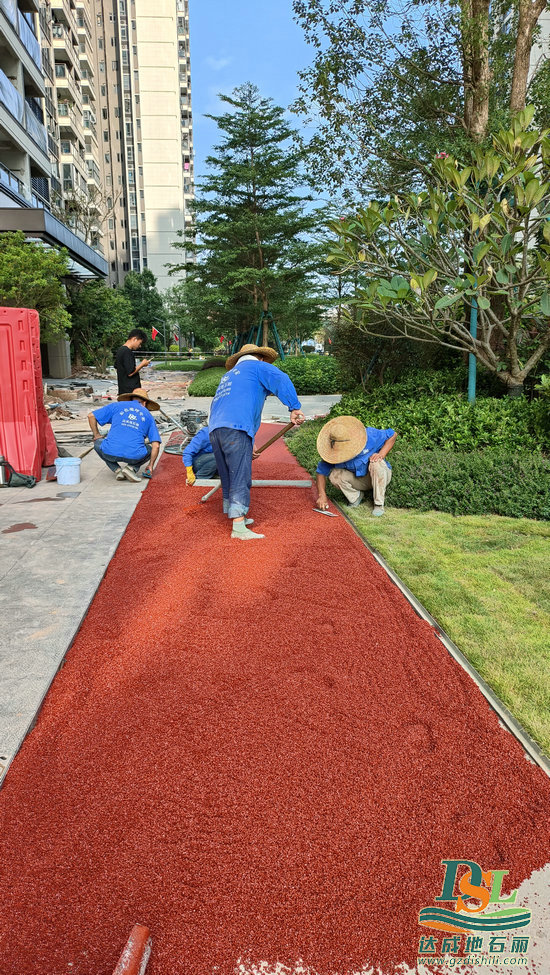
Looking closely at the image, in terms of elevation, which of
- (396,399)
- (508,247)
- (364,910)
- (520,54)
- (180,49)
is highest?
(180,49)

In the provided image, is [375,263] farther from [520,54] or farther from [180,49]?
[180,49]

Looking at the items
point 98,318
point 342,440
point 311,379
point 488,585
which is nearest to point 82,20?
point 98,318

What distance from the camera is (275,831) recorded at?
2152 millimetres

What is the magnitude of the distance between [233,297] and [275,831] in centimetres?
2409

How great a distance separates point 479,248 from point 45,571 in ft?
16.3

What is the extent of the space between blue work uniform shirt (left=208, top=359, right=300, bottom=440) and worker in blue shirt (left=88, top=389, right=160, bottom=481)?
2.40 meters

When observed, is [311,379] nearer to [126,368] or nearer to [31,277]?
[31,277]

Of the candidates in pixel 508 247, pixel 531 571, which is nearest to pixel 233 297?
pixel 508 247

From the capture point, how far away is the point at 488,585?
4.33 metres

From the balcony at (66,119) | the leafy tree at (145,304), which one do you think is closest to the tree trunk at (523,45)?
the balcony at (66,119)

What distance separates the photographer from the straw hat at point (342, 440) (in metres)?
5.93

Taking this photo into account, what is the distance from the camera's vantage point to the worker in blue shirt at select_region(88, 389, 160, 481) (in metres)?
7.76

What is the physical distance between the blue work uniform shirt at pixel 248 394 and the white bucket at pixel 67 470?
2.82m

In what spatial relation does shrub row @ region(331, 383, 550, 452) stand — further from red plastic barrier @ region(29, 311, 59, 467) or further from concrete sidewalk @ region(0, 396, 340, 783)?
red plastic barrier @ region(29, 311, 59, 467)
